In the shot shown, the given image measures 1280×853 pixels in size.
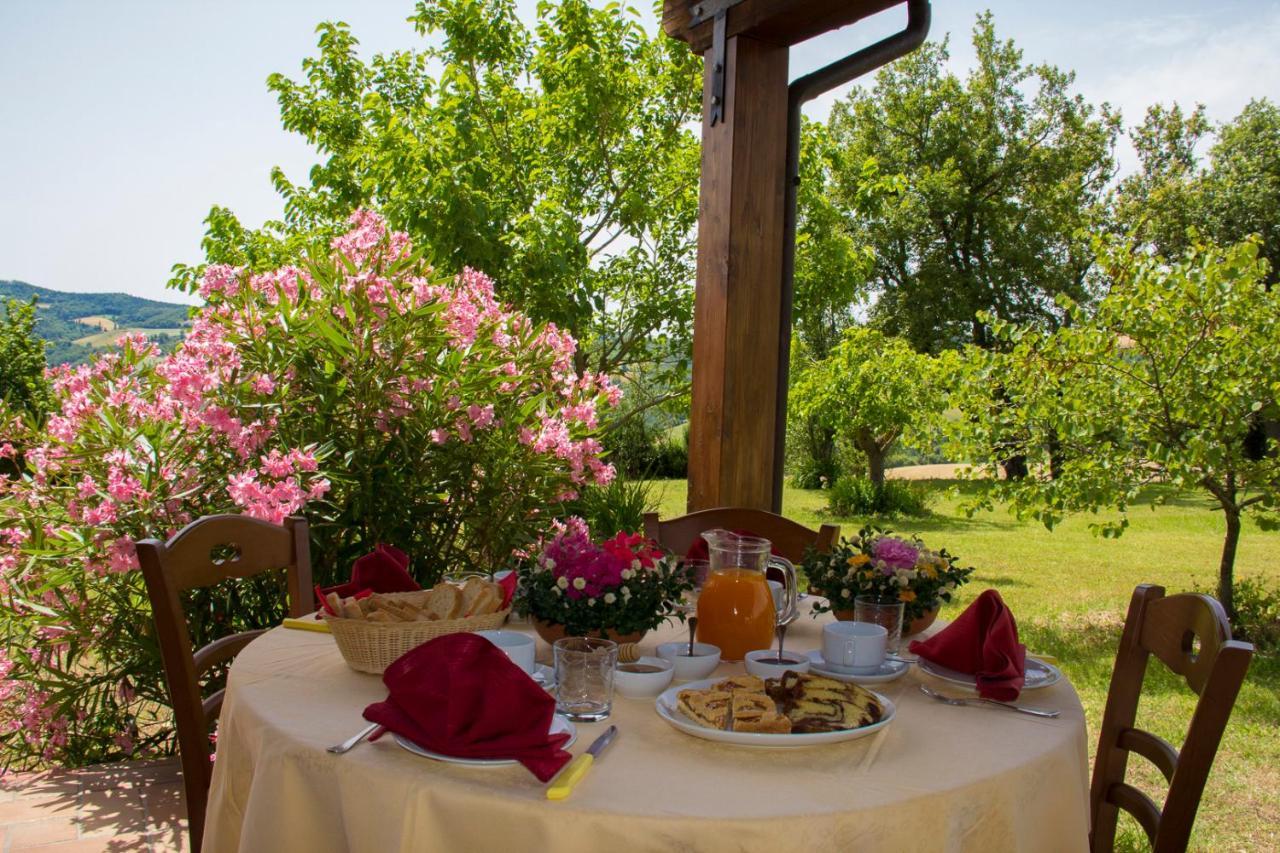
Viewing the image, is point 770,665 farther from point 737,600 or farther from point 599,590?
point 599,590

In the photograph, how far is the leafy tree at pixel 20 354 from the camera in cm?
758

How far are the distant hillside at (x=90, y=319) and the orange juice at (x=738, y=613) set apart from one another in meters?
2.26

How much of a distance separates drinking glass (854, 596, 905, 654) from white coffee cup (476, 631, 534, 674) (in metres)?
0.49

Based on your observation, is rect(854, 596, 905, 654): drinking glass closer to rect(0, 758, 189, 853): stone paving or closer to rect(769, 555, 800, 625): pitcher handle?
rect(769, 555, 800, 625): pitcher handle

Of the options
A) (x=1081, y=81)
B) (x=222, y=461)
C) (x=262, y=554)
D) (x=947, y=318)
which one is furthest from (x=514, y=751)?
(x=1081, y=81)

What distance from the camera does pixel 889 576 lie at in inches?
58.2

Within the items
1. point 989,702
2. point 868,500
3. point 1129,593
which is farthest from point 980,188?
point 989,702

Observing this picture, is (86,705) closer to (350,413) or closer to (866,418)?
(350,413)

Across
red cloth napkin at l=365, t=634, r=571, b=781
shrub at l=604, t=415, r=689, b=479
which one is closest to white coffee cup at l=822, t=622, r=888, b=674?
red cloth napkin at l=365, t=634, r=571, b=781

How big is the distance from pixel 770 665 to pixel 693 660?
11 centimetres

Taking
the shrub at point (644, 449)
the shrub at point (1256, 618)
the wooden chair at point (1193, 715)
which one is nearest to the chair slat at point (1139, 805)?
the wooden chair at point (1193, 715)

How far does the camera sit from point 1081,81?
14719 millimetres

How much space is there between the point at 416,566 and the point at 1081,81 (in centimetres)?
1508

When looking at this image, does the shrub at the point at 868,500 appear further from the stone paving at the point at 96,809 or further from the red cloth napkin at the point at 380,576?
the red cloth napkin at the point at 380,576
